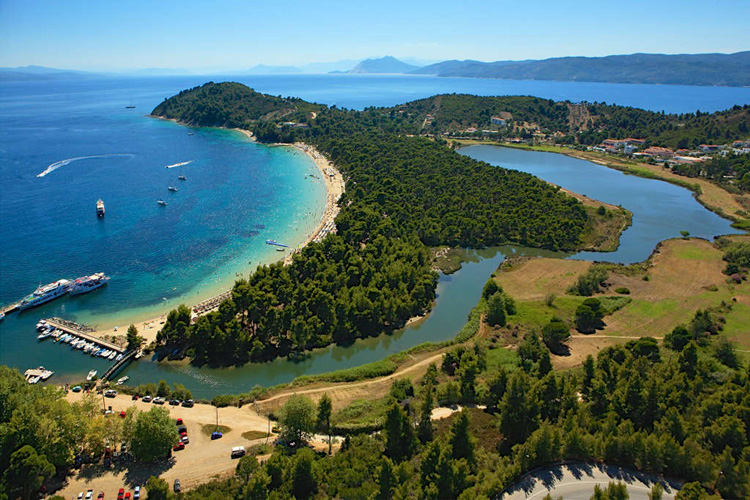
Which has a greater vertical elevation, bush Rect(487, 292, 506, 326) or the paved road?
bush Rect(487, 292, 506, 326)

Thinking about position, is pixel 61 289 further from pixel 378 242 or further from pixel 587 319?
pixel 587 319

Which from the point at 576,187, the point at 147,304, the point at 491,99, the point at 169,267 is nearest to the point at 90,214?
the point at 169,267

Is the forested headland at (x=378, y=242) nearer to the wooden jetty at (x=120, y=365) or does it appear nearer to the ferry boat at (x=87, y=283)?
the wooden jetty at (x=120, y=365)

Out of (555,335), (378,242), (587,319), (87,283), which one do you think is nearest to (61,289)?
(87,283)

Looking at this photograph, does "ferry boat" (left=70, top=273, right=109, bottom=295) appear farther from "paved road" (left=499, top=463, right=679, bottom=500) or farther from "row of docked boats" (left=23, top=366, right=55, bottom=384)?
"paved road" (left=499, top=463, right=679, bottom=500)

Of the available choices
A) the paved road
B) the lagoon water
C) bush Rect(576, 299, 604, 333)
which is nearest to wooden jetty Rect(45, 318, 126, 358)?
the lagoon water

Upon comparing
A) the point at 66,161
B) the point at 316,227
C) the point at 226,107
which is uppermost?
the point at 226,107
